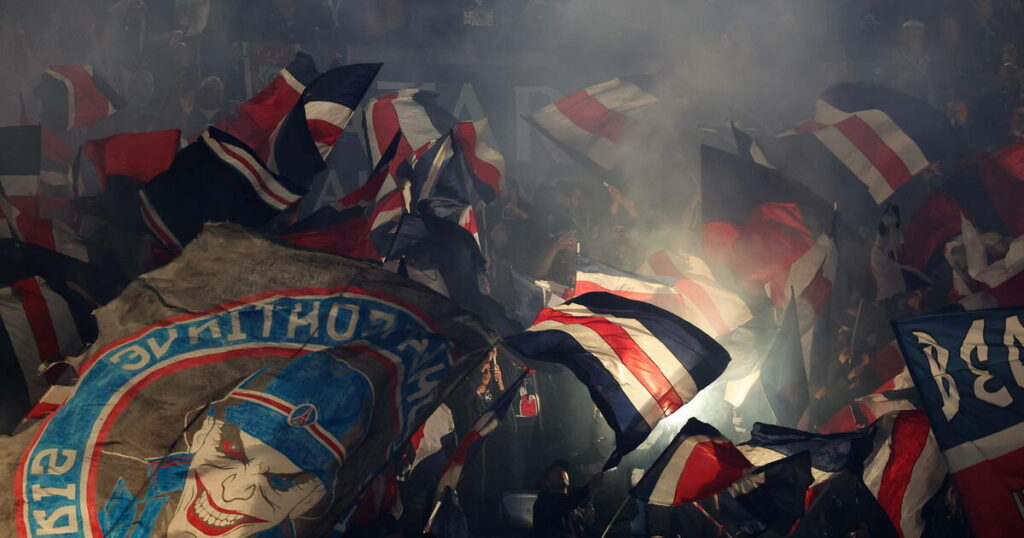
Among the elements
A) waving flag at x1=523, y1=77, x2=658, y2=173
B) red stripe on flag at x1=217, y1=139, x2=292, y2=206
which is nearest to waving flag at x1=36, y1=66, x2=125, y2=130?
red stripe on flag at x1=217, y1=139, x2=292, y2=206

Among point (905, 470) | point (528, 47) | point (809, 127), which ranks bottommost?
point (905, 470)

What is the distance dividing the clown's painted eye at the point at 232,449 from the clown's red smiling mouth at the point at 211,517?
21cm

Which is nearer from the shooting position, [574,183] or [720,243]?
[720,243]

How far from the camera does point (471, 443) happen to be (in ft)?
16.8

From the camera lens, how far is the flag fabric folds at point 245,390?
4094mm

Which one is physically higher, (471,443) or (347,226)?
(347,226)

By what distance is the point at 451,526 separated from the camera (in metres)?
5.10

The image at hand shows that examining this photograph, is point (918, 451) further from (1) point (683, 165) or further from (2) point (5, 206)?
(2) point (5, 206)

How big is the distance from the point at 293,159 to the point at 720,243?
3.58 metres

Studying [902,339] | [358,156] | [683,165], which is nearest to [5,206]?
[358,156]

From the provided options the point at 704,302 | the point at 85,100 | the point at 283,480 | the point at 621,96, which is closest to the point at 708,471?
the point at 704,302

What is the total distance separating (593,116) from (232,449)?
5.79 m

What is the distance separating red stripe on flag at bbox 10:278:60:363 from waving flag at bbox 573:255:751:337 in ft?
11.6

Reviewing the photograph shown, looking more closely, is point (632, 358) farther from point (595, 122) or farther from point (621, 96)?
point (621, 96)
